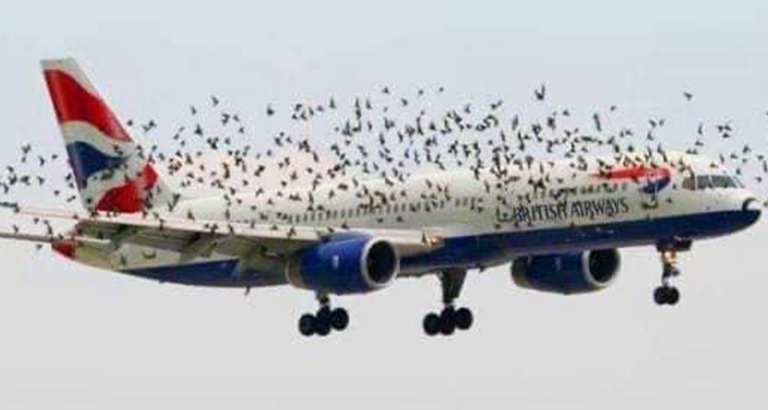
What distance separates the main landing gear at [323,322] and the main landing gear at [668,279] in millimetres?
13164

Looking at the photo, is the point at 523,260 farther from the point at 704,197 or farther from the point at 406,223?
the point at 704,197

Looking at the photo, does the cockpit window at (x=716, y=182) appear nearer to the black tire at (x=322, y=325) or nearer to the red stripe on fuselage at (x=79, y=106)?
the black tire at (x=322, y=325)

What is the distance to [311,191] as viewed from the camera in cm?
9069

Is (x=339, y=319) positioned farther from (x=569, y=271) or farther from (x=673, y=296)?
(x=673, y=296)

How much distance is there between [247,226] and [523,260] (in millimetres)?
11883

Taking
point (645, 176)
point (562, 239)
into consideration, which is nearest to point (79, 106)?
point (562, 239)

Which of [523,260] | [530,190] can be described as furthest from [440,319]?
[530,190]

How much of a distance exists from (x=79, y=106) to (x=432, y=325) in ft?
67.4

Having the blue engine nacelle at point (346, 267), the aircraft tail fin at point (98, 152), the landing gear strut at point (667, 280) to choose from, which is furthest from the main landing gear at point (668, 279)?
the aircraft tail fin at point (98, 152)

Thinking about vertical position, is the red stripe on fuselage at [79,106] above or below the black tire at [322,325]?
above

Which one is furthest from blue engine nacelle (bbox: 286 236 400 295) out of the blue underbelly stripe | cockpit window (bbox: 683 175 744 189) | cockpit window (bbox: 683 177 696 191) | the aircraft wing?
cockpit window (bbox: 683 175 744 189)

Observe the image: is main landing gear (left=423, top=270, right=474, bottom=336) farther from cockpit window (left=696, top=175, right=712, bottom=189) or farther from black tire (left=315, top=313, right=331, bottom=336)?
cockpit window (left=696, top=175, right=712, bottom=189)

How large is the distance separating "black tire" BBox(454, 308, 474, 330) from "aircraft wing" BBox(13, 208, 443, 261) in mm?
6095

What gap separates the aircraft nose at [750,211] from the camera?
79.9 meters
